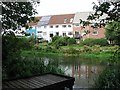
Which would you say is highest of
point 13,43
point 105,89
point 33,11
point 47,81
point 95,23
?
point 33,11

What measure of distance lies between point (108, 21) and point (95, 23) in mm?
263

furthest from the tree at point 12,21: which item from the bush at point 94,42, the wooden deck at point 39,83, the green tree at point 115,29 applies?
the bush at point 94,42

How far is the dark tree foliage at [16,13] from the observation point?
15.3 feet

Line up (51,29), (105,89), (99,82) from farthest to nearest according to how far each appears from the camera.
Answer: (51,29) → (99,82) → (105,89)

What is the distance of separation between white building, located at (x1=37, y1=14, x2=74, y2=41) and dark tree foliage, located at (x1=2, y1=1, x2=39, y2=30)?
90.7 feet

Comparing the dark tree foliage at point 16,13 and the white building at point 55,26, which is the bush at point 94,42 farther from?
the dark tree foliage at point 16,13

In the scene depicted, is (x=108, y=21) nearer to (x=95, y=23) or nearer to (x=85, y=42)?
(x=95, y=23)

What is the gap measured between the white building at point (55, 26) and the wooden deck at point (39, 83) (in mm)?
28319

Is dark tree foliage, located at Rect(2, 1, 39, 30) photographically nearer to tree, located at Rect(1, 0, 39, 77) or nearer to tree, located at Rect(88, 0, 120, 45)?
tree, located at Rect(1, 0, 39, 77)

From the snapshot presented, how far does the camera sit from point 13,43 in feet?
16.5

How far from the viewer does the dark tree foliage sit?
4668 mm

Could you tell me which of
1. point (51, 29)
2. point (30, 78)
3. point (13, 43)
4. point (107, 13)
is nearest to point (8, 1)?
point (13, 43)

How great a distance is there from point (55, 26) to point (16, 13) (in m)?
29.9

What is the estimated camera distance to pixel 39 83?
380 cm
